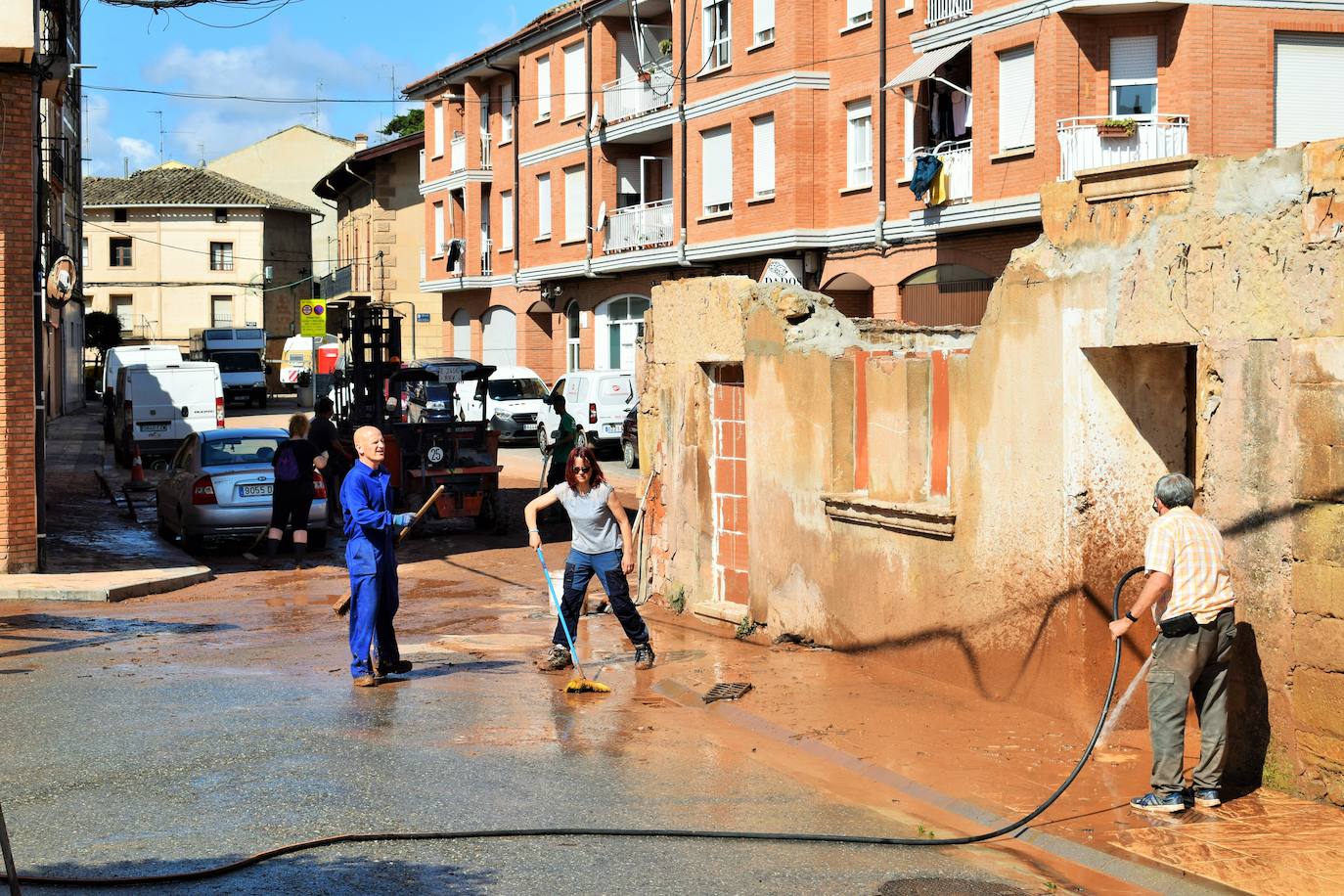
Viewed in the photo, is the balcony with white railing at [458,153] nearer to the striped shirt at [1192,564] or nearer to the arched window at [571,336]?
the arched window at [571,336]

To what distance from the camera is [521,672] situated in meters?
11.5

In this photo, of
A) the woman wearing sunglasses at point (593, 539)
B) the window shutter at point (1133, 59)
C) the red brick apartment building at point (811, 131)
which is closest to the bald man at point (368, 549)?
the woman wearing sunglasses at point (593, 539)

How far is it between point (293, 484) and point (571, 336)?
27282 millimetres

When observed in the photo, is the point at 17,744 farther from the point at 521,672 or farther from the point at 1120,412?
the point at 1120,412

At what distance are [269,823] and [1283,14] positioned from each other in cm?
2394

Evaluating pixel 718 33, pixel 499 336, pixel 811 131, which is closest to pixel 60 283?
pixel 811 131

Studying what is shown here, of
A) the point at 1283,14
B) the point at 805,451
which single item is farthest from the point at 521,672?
the point at 1283,14

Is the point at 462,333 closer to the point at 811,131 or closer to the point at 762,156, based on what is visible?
the point at 762,156

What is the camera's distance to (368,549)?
10.8 meters

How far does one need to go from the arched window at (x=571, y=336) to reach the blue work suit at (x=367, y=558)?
34213mm

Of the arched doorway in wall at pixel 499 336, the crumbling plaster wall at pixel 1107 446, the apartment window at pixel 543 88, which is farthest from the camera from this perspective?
the arched doorway in wall at pixel 499 336

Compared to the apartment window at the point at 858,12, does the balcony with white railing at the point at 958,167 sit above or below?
below

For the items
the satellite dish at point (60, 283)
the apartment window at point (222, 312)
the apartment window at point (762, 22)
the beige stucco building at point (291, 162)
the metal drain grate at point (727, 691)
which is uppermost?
the beige stucco building at point (291, 162)

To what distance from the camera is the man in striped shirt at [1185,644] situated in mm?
7434
